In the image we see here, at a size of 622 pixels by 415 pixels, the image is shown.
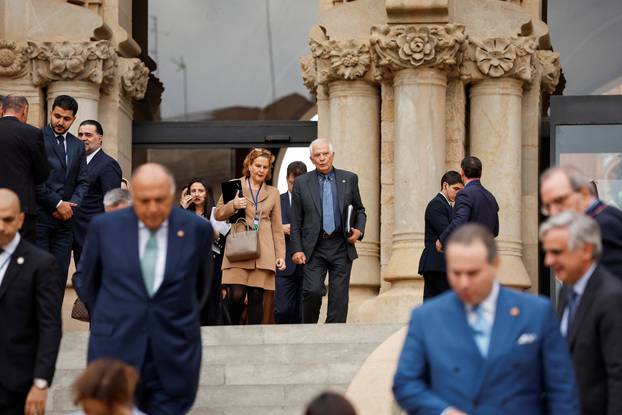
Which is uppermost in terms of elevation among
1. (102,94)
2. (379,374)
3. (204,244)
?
(102,94)

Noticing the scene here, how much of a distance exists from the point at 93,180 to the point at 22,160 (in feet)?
4.88

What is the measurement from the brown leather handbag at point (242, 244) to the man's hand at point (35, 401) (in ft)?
18.2

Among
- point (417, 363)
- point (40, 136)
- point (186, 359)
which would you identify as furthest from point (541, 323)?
point (40, 136)

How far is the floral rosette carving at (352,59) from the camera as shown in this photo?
1809 cm

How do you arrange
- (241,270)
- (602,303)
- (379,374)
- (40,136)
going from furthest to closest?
(241,270), (40,136), (379,374), (602,303)

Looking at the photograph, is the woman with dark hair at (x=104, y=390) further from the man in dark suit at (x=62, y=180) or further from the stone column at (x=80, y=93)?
the stone column at (x=80, y=93)

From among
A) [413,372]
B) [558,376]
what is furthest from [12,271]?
[558,376]

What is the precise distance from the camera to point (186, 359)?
371 inches

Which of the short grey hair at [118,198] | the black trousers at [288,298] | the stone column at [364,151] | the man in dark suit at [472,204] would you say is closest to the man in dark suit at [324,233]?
the man in dark suit at [472,204]

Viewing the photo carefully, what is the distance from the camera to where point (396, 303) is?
17.4 m

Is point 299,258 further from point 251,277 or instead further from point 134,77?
point 134,77

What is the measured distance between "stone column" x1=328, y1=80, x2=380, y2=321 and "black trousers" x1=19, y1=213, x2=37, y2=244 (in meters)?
5.18

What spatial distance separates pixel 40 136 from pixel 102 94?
5.63 metres

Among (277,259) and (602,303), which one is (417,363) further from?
(277,259)
